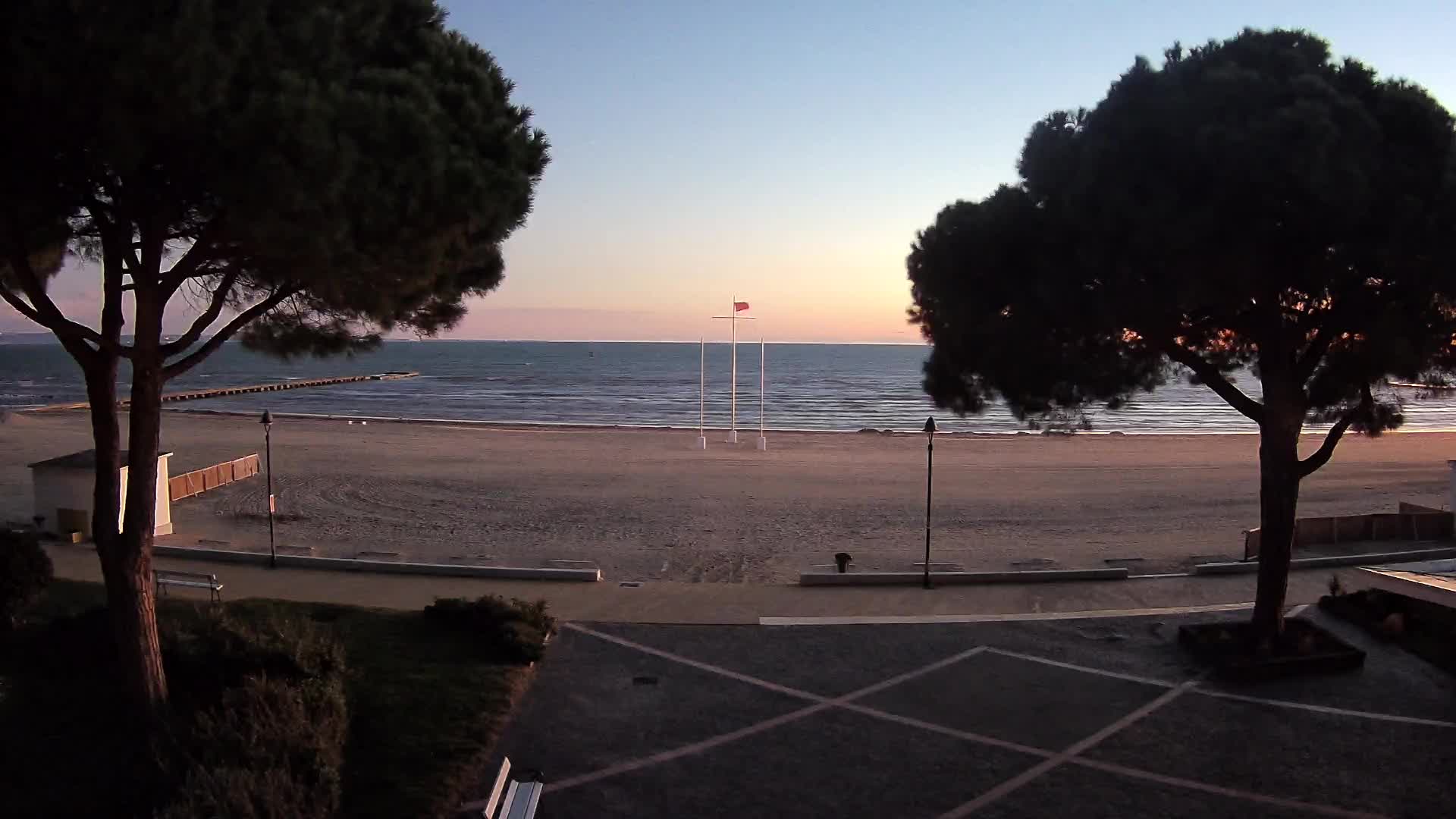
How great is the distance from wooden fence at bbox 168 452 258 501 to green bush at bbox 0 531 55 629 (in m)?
14.2

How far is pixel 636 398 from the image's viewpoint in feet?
263

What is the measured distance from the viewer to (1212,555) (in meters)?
19.1

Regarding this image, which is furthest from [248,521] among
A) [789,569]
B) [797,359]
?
[797,359]

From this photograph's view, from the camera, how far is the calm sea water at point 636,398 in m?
59.1

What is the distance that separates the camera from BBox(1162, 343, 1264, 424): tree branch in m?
10.3

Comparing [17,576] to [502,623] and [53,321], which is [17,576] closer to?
[53,321]

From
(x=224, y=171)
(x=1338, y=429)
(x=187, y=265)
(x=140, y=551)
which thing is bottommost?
(x=140, y=551)

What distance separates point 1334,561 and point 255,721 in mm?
15700

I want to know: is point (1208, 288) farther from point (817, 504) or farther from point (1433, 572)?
point (817, 504)

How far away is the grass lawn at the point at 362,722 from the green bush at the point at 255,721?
14.2 inches

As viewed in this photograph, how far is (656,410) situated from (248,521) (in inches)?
1873

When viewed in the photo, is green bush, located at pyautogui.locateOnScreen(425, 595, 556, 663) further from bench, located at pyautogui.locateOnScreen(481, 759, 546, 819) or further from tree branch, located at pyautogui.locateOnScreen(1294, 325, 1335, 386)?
tree branch, located at pyautogui.locateOnScreen(1294, 325, 1335, 386)

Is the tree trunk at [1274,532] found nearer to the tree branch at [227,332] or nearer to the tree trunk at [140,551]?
the tree branch at [227,332]

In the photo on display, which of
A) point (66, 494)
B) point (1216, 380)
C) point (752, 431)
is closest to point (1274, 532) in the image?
point (1216, 380)
